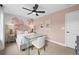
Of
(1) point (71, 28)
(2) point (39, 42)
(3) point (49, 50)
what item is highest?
(1) point (71, 28)

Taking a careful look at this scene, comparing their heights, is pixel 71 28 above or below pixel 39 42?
above

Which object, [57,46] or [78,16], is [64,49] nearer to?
[57,46]

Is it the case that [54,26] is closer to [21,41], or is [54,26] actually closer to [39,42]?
[39,42]

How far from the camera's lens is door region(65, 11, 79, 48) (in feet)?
5.99

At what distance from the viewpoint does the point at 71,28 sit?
6.15ft

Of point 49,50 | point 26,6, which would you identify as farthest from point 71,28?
point 26,6

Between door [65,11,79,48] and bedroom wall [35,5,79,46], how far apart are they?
7 cm

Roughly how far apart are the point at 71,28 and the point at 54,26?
32 cm

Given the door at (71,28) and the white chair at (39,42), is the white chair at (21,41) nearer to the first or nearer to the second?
the white chair at (39,42)

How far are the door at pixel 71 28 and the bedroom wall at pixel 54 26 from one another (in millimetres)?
75

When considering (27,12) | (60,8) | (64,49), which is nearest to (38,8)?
(27,12)

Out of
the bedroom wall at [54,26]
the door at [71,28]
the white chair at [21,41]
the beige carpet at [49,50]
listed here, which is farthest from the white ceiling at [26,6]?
the beige carpet at [49,50]

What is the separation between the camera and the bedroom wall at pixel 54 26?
1.88m
